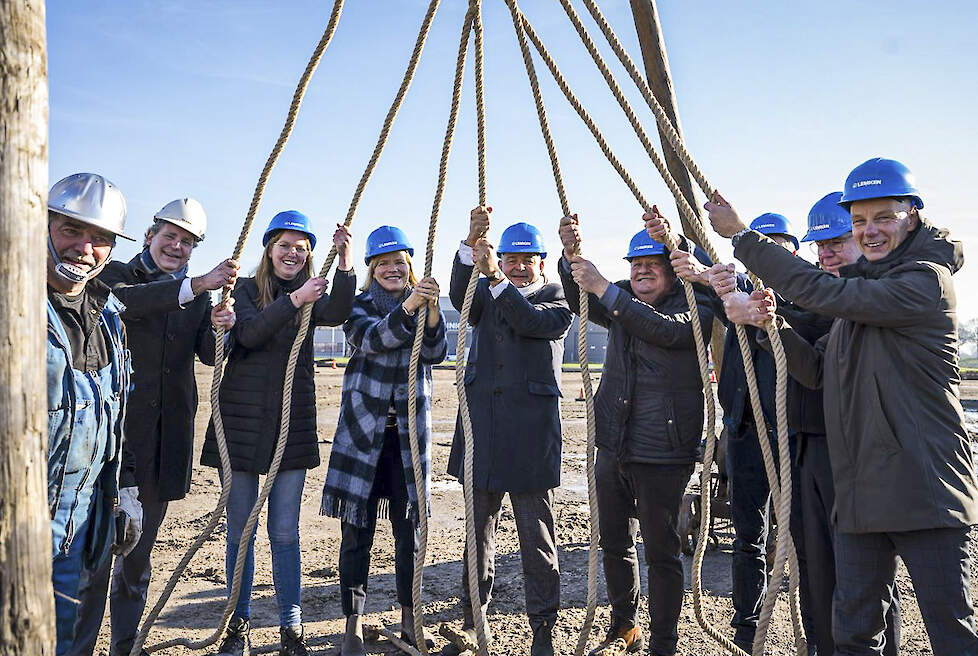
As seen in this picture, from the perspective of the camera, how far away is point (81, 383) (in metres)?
2.24

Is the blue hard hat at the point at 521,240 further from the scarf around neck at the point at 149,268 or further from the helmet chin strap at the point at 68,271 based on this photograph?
the helmet chin strap at the point at 68,271

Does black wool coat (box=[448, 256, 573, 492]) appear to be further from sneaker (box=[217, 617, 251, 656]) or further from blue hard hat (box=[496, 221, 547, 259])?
sneaker (box=[217, 617, 251, 656])

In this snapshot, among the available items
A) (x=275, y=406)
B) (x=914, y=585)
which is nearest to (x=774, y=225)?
(x=914, y=585)

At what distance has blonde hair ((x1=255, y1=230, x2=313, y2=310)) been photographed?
10.9 ft

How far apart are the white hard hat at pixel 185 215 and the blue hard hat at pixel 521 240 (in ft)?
4.34

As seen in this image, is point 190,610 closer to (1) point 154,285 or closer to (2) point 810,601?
(1) point 154,285

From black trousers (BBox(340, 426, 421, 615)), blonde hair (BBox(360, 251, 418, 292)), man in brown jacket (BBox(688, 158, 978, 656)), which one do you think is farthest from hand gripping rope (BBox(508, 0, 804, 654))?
black trousers (BBox(340, 426, 421, 615))

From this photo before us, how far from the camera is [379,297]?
3.47 m

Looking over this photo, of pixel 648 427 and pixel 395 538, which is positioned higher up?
pixel 648 427

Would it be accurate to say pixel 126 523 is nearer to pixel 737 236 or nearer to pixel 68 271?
pixel 68 271

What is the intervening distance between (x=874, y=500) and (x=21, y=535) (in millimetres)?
2170

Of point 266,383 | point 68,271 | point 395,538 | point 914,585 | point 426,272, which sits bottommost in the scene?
point 395,538

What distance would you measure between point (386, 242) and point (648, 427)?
1434mm

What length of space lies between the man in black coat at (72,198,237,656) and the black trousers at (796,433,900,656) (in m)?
2.31
